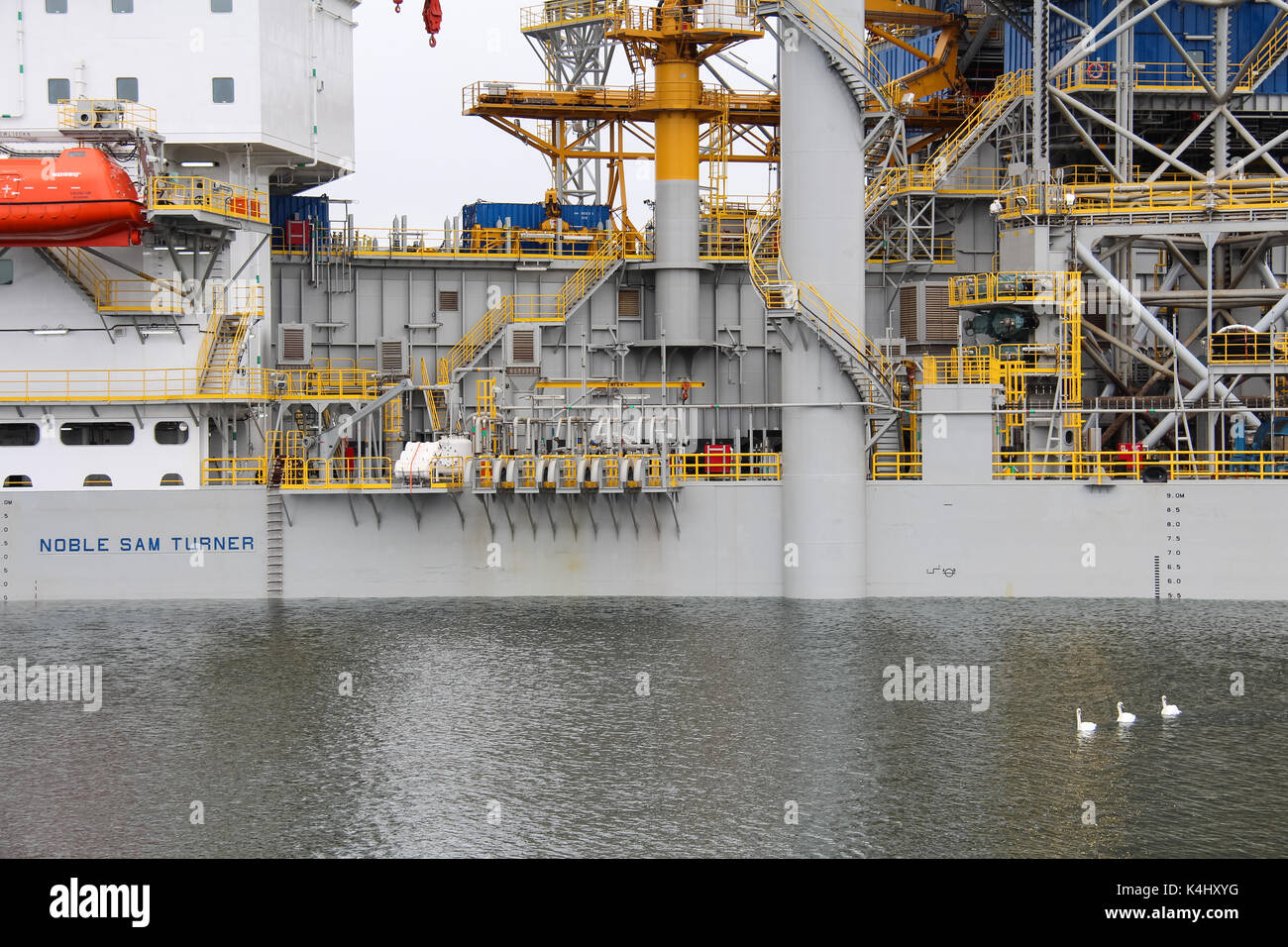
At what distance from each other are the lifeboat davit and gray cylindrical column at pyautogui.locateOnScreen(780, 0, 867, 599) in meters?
15.9

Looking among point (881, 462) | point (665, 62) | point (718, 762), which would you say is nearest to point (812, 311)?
point (881, 462)

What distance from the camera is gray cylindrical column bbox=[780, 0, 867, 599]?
38.7 metres

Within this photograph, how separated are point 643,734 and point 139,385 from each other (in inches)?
769

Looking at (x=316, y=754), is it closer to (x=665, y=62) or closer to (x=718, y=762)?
(x=718, y=762)

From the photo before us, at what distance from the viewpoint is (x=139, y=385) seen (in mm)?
40969

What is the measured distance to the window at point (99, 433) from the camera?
4100 cm

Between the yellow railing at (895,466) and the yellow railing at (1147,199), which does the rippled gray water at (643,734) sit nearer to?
the yellow railing at (895,466)

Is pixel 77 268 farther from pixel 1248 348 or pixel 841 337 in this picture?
pixel 1248 348

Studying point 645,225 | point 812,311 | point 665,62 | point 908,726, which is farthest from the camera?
point 645,225

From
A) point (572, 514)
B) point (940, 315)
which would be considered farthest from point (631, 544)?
point (940, 315)

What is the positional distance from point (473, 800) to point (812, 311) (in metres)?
17.9

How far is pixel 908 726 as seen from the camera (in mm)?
28234

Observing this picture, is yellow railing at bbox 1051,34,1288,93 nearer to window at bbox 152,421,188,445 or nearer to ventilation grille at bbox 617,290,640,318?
ventilation grille at bbox 617,290,640,318
